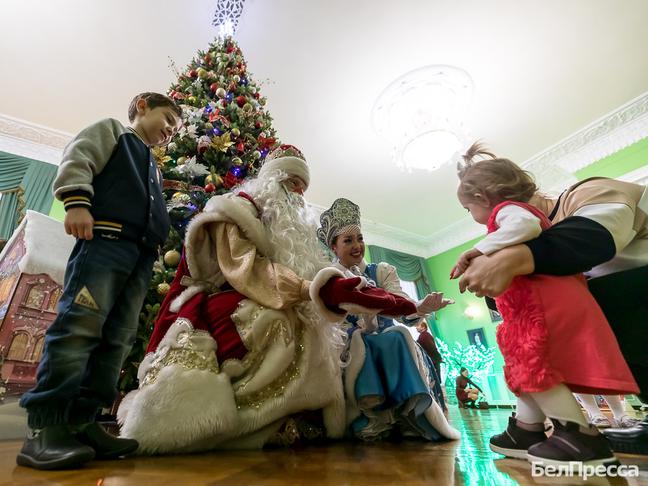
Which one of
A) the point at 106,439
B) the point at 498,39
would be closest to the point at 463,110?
the point at 498,39

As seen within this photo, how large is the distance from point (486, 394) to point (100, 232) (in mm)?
5517

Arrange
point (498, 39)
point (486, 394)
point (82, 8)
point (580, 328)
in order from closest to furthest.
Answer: point (580, 328)
point (82, 8)
point (498, 39)
point (486, 394)

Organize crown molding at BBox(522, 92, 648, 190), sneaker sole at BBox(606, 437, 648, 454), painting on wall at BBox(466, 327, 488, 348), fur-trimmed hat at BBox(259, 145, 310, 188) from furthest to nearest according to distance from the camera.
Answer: painting on wall at BBox(466, 327, 488, 348) < crown molding at BBox(522, 92, 648, 190) < fur-trimmed hat at BBox(259, 145, 310, 188) < sneaker sole at BBox(606, 437, 648, 454)

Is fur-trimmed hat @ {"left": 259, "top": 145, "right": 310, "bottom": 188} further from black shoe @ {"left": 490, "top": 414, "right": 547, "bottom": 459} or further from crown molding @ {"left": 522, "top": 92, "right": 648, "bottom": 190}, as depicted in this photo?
crown molding @ {"left": 522, "top": 92, "right": 648, "bottom": 190}

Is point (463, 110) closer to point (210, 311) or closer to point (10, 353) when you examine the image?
point (210, 311)

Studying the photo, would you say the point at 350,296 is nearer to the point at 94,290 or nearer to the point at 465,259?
the point at 465,259

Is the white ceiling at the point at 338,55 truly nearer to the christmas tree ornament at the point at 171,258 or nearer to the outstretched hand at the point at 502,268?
the christmas tree ornament at the point at 171,258

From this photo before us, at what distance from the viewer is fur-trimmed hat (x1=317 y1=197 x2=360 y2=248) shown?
1603mm

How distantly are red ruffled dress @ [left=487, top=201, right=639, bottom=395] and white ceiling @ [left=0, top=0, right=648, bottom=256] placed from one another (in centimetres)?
283

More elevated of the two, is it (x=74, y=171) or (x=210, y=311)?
(x=74, y=171)

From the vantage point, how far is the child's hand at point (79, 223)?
2.73 feet

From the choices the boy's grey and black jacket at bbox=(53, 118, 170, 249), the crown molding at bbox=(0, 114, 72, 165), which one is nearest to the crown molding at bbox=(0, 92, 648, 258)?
the crown molding at bbox=(0, 114, 72, 165)

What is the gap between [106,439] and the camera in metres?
0.79

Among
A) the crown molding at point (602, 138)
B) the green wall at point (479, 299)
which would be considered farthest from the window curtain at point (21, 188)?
the green wall at point (479, 299)
